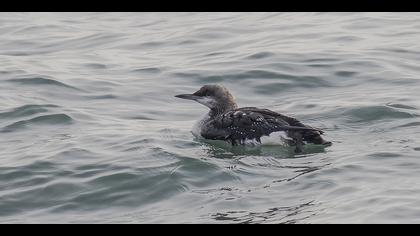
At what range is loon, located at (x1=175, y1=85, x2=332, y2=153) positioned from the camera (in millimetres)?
10562

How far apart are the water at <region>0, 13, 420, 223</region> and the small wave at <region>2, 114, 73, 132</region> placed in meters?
0.02

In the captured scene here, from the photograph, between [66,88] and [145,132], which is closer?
[145,132]

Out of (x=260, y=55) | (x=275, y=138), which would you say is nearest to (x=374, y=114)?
(x=275, y=138)

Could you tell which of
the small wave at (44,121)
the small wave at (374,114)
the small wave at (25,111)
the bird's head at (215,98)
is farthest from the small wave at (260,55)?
the small wave at (44,121)

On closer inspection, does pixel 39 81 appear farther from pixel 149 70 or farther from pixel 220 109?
pixel 220 109

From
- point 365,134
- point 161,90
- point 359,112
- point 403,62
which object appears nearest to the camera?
point 365,134

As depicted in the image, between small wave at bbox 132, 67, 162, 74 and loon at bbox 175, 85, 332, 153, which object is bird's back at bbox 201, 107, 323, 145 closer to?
loon at bbox 175, 85, 332, 153

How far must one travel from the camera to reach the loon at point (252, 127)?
10.6 metres

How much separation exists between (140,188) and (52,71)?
5.86 m

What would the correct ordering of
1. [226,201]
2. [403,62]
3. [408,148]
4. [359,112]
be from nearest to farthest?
1. [226,201]
2. [408,148]
3. [359,112]
4. [403,62]
